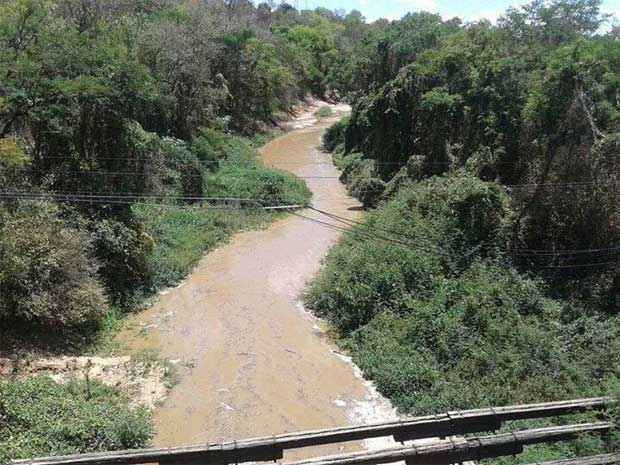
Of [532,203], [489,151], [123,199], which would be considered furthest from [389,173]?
[123,199]

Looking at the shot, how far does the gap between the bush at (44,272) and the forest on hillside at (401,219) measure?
6 cm

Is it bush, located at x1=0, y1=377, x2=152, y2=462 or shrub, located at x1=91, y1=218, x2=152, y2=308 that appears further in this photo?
shrub, located at x1=91, y1=218, x2=152, y2=308

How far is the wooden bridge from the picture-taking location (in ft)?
23.2

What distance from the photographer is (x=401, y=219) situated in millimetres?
22875

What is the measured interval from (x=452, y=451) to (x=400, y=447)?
0.67m

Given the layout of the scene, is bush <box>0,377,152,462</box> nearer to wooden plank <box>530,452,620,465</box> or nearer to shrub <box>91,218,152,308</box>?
shrub <box>91,218,152,308</box>

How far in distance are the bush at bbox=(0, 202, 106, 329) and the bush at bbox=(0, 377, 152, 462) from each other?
2.66 m

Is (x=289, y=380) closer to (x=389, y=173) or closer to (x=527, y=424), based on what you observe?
(x=527, y=424)

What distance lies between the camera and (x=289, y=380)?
16.1m

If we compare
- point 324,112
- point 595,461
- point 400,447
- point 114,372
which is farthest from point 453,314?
point 324,112

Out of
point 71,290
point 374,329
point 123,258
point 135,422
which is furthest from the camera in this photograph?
point 123,258

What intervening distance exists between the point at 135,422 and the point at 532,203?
50.6 feet

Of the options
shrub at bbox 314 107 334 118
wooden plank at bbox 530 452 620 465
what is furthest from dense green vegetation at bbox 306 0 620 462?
shrub at bbox 314 107 334 118

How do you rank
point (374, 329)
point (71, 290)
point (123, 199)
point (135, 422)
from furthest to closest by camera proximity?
point (123, 199) → point (374, 329) → point (71, 290) → point (135, 422)
